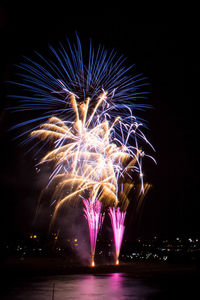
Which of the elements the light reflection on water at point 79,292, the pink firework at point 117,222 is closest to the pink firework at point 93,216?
the pink firework at point 117,222

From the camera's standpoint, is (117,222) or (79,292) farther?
(117,222)

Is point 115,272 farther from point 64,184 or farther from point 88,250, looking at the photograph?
point 88,250

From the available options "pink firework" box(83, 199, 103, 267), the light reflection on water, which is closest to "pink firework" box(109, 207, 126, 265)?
"pink firework" box(83, 199, 103, 267)

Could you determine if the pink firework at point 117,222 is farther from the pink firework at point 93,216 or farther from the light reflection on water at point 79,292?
the light reflection on water at point 79,292

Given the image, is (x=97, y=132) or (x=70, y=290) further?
(x=97, y=132)

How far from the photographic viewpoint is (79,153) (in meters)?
19.0

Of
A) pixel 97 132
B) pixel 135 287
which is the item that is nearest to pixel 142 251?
pixel 97 132

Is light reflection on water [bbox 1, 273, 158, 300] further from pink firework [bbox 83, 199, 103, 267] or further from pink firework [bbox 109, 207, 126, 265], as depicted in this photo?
pink firework [bbox 109, 207, 126, 265]

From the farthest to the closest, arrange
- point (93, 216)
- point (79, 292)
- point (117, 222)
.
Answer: point (117, 222) < point (93, 216) < point (79, 292)

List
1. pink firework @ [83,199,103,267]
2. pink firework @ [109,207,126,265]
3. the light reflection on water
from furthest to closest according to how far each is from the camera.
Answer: pink firework @ [109,207,126,265]
pink firework @ [83,199,103,267]
the light reflection on water

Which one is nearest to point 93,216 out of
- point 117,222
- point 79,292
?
point 117,222

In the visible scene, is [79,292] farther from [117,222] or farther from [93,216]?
[117,222]

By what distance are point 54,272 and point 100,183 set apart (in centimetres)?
552

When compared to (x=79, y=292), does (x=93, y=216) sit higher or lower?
higher
